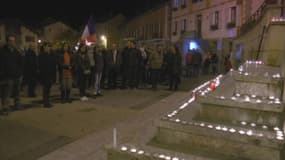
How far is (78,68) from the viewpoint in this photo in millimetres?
10133

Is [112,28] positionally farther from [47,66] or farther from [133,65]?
[47,66]

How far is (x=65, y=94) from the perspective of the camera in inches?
379

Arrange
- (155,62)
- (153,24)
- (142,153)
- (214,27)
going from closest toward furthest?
(142,153) → (155,62) → (214,27) → (153,24)

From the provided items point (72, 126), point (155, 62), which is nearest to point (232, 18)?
point (155, 62)

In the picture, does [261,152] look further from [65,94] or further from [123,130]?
[65,94]

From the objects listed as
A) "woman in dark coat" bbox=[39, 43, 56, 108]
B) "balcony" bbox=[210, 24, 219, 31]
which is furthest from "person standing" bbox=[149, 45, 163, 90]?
"balcony" bbox=[210, 24, 219, 31]

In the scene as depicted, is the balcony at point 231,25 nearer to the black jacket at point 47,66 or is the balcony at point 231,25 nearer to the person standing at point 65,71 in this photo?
the person standing at point 65,71

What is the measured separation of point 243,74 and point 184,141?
1.54 metres

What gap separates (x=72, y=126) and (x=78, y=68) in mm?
3807

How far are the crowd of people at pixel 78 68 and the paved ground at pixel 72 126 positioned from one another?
65 cm

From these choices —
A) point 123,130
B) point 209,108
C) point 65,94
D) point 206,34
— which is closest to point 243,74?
point 209,108

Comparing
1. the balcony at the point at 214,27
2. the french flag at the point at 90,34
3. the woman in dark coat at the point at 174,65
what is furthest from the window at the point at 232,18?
the french flag at the point at 90,34

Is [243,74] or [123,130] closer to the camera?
[243,74]

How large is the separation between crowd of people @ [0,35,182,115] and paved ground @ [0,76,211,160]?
0.65 metres
